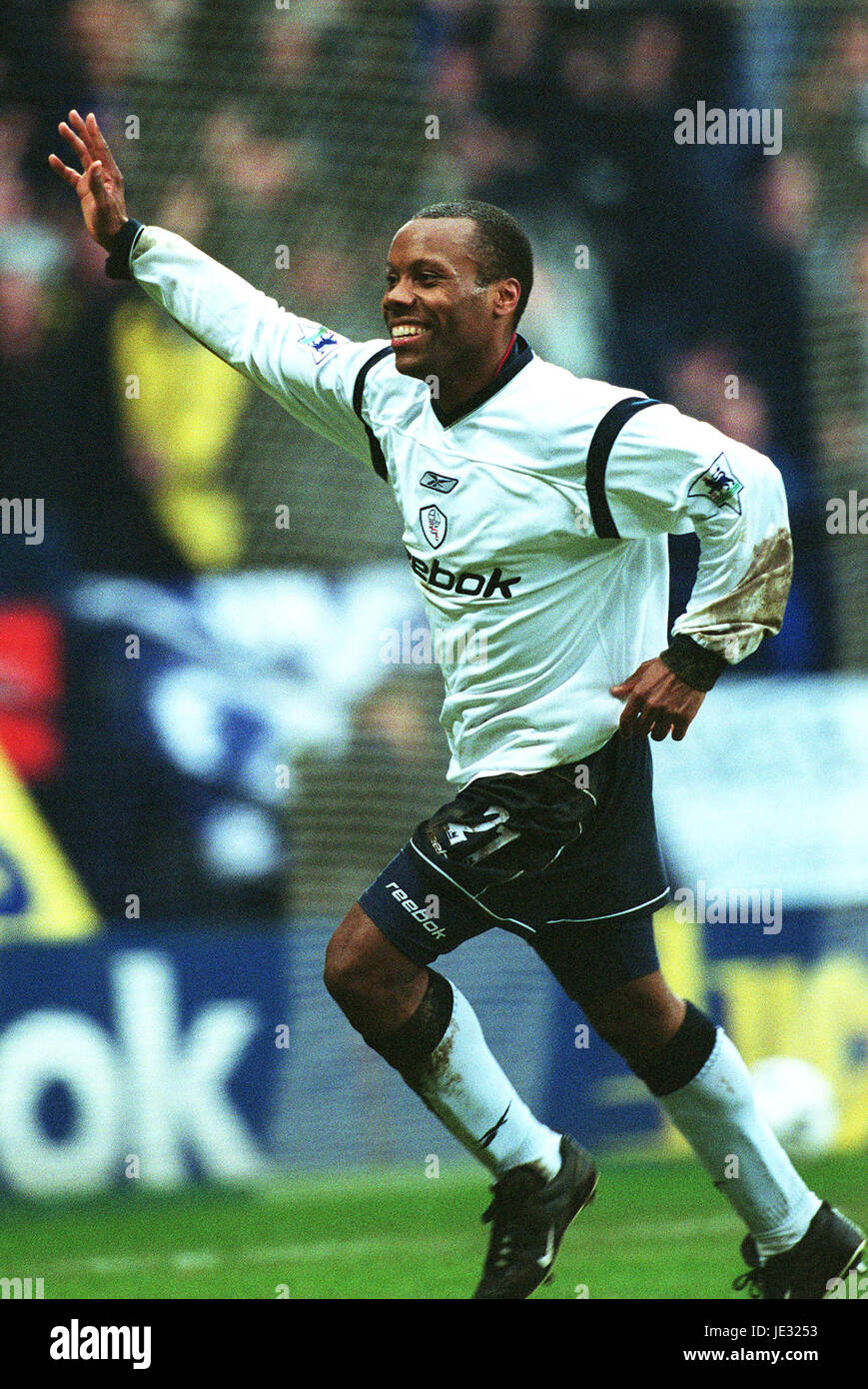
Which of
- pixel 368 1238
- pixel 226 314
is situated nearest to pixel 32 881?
pixel 368 1238

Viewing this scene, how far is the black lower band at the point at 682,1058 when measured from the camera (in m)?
3.78

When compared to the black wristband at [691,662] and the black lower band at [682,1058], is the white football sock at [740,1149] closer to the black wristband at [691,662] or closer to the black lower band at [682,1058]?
the black lower band at [682,1058]

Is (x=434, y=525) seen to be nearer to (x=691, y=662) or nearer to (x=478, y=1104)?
(x=691, y=662)

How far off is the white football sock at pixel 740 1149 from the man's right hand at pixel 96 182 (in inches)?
80.8

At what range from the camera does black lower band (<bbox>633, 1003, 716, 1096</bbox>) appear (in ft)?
12.4

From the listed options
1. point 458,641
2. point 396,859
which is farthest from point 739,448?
point 396,859

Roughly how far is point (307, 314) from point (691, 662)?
123 inches

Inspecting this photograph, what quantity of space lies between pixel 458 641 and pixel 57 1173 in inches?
106

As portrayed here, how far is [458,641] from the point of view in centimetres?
366

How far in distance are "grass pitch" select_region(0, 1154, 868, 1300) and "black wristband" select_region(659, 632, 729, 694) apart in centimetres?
148

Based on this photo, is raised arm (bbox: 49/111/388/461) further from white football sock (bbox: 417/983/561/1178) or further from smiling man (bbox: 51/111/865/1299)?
white football sock (bbox: 417/983/561/1178)

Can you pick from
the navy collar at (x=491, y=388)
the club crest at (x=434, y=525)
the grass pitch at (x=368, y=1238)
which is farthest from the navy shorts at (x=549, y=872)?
the grass pitch at (x=368, y=1238)

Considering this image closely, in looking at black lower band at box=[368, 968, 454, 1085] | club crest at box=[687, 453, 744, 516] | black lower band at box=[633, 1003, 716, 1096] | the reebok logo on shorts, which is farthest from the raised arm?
black lower band at box=[633, 1003, 716, 1096]

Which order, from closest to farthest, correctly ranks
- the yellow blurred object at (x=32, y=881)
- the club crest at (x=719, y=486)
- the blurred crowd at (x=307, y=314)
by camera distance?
the club crest at (x=719, y=486), the yellow blurred object at (x=32, y=881), the blurred crowd at (x=307, y=314)
